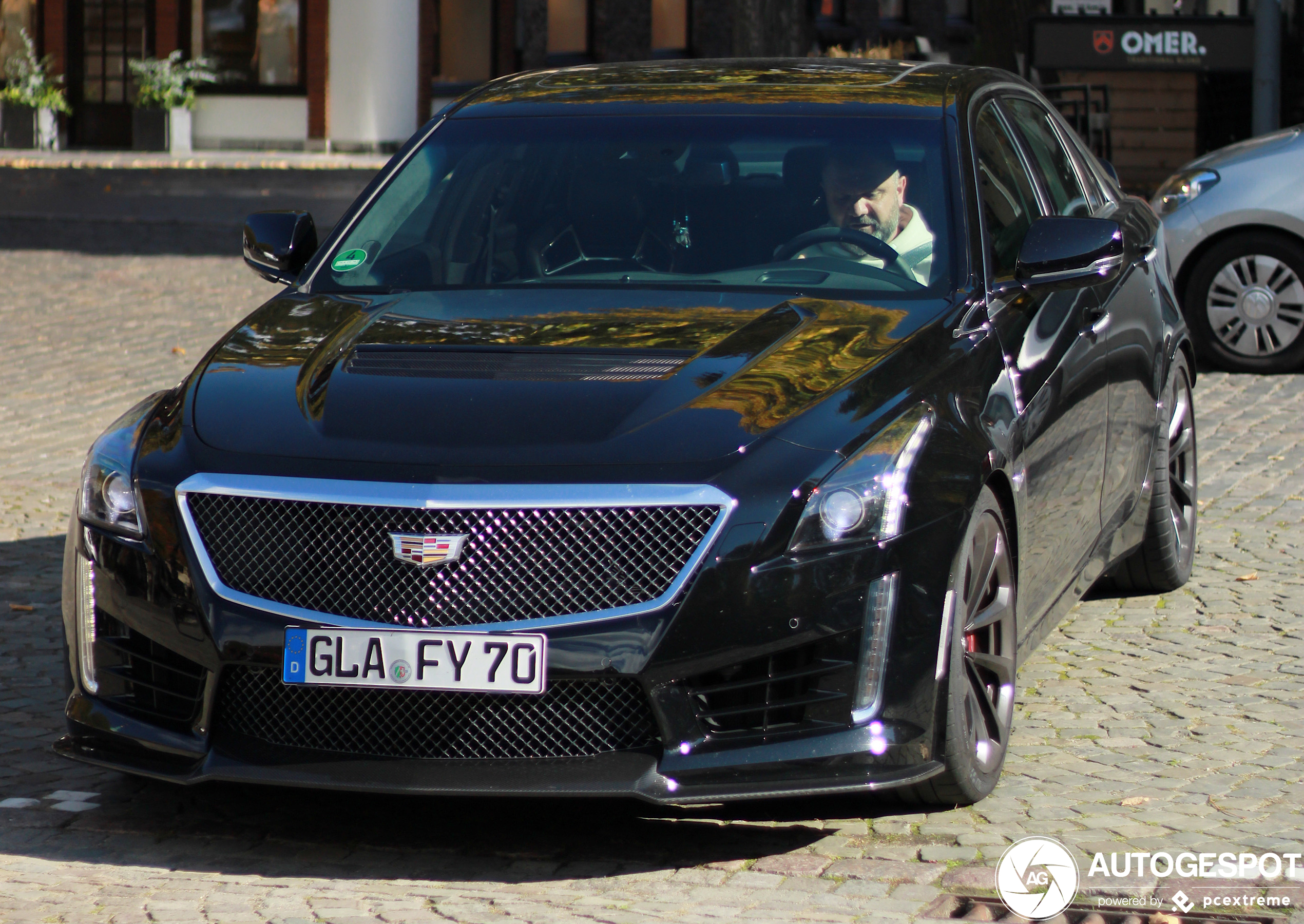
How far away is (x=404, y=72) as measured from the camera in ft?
110

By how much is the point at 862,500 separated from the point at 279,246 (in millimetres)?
2215

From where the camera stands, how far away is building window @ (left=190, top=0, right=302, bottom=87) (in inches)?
1321

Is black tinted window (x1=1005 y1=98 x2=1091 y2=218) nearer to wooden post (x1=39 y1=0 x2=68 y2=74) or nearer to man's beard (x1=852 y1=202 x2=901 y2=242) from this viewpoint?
man's beard (x1=852 y1=202 x2=901 y2=242)

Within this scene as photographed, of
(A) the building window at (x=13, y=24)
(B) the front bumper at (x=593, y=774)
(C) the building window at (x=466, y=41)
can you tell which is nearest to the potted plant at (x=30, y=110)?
(A) the building window at (x=13, y=24)

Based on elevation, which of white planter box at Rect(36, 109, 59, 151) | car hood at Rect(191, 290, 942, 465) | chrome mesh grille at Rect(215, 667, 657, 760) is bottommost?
chrome mesh grille at Rect(215, 667, 657, 760)

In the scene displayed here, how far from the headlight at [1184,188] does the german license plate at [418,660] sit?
8.32 m

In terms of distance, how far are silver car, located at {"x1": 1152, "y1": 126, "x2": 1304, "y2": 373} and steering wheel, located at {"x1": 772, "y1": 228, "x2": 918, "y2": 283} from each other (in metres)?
6.69

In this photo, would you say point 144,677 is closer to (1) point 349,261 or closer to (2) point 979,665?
(1) point 349,261

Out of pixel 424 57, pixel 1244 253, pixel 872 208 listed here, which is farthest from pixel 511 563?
pixel 424 57

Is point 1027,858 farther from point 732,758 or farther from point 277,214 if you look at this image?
point 277,214

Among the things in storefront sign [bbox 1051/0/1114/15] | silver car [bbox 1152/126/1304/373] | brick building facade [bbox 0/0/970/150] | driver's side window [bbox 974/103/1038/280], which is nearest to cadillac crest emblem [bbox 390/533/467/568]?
driver's side window [bbox 974/103/1038/280]

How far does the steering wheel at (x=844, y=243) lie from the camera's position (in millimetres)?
5113

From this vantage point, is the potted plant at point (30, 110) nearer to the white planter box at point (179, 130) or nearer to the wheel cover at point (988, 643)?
the white planter box at point (179, 130)

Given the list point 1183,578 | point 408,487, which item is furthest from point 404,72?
point 408,487
